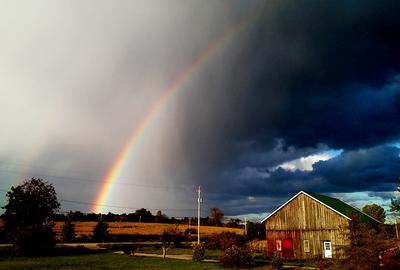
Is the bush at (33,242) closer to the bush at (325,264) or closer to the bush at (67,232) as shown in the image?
the bush at (67,232)

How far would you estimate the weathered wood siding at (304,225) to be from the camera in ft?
146

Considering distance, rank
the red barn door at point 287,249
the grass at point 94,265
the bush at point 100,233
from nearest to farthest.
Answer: the grass at point 94,265 < the red barn door at point 287,249 < the bush at point 100,233

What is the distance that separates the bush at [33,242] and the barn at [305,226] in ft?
96.4

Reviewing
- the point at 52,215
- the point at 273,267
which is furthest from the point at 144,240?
the point at 273,267

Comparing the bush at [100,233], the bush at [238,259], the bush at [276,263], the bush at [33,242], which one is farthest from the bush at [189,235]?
the bush at [276,263]

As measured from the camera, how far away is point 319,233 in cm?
4566

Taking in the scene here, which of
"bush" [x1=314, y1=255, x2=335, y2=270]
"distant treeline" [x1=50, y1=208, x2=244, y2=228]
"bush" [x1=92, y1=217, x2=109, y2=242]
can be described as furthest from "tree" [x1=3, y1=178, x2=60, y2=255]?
"distant treeline" [x1=50, y1=208, x2=244, y2=228]

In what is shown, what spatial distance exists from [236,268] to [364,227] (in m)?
15.6

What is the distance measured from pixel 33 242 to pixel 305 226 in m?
35.0

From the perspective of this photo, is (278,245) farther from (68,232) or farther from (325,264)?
(68,232)

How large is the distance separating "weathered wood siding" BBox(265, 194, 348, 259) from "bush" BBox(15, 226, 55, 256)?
29474 millimetres

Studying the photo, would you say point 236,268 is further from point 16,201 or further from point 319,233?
point 16,201

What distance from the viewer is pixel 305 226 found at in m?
46.9

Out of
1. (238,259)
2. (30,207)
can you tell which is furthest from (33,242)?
(238,259)
